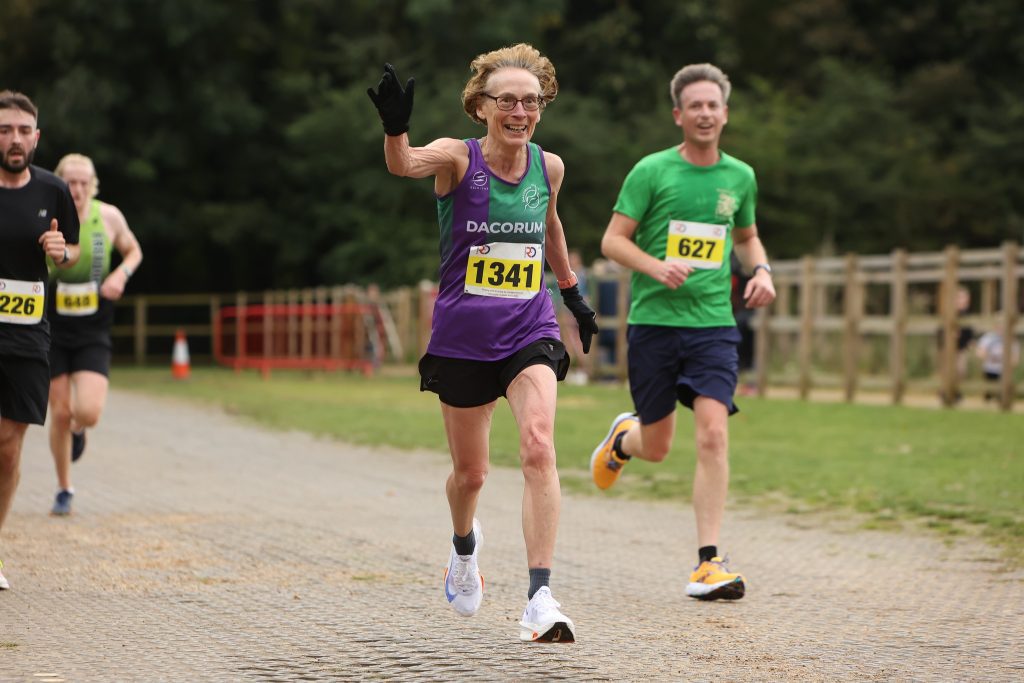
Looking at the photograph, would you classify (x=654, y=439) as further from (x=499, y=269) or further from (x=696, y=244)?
(x=499, y=269)

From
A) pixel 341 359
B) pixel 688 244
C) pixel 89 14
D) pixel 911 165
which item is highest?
pixel 89 14

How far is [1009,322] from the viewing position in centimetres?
1941

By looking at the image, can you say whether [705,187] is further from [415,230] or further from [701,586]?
[415,230]

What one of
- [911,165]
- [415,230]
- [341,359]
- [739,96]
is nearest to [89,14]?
[415,230]

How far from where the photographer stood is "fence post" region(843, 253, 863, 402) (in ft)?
72.4

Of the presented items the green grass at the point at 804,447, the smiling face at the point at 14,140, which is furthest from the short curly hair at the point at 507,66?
the green grass at the point at 804,447

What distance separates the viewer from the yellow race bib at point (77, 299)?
397 inches

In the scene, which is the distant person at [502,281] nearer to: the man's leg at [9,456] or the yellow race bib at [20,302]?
the yellow race bib at [20,302]

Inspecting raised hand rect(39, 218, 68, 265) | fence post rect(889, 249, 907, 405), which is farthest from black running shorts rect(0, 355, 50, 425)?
fence post rect(889, 249, 907, 405)

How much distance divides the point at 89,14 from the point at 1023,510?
36.5m

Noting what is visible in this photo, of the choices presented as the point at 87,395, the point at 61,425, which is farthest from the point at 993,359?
the point at 61,425

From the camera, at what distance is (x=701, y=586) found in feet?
23.2

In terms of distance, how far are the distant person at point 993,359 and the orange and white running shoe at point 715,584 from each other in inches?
530

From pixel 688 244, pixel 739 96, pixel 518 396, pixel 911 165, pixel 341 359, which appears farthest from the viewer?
pixel 739 96
